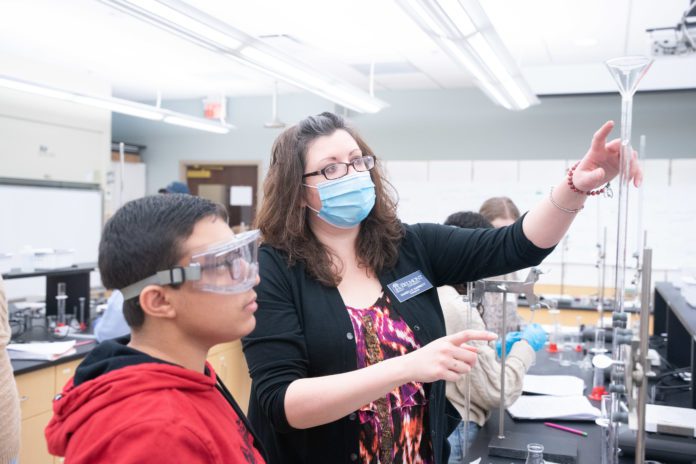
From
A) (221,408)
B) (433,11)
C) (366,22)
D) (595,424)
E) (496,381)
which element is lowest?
(595,424)

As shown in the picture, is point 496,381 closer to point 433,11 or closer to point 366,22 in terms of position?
point 433,11

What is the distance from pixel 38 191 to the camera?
6.18 m

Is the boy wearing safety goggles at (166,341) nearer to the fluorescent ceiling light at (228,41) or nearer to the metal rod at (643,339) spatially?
the metal rod at (643,339)

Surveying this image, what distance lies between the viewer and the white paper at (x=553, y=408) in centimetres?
200

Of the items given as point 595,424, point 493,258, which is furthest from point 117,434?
point 595,424

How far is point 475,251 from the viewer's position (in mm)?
1397

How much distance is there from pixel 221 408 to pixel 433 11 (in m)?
2.23

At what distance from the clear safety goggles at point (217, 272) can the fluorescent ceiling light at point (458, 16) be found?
2.01 metres

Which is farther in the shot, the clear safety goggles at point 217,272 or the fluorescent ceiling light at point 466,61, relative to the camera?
the fluorescent ceiling light at point 466,61

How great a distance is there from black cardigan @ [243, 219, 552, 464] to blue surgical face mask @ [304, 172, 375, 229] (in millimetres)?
142

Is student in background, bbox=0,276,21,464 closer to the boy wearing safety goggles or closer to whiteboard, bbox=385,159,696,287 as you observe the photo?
the boy wearing safety goggles

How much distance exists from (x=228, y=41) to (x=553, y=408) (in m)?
2.44

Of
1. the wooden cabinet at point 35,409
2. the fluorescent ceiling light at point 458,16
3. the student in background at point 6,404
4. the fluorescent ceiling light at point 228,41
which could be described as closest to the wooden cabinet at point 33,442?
the wooden cabinet at point 35,409

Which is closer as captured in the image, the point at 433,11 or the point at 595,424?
the point at 595,424
